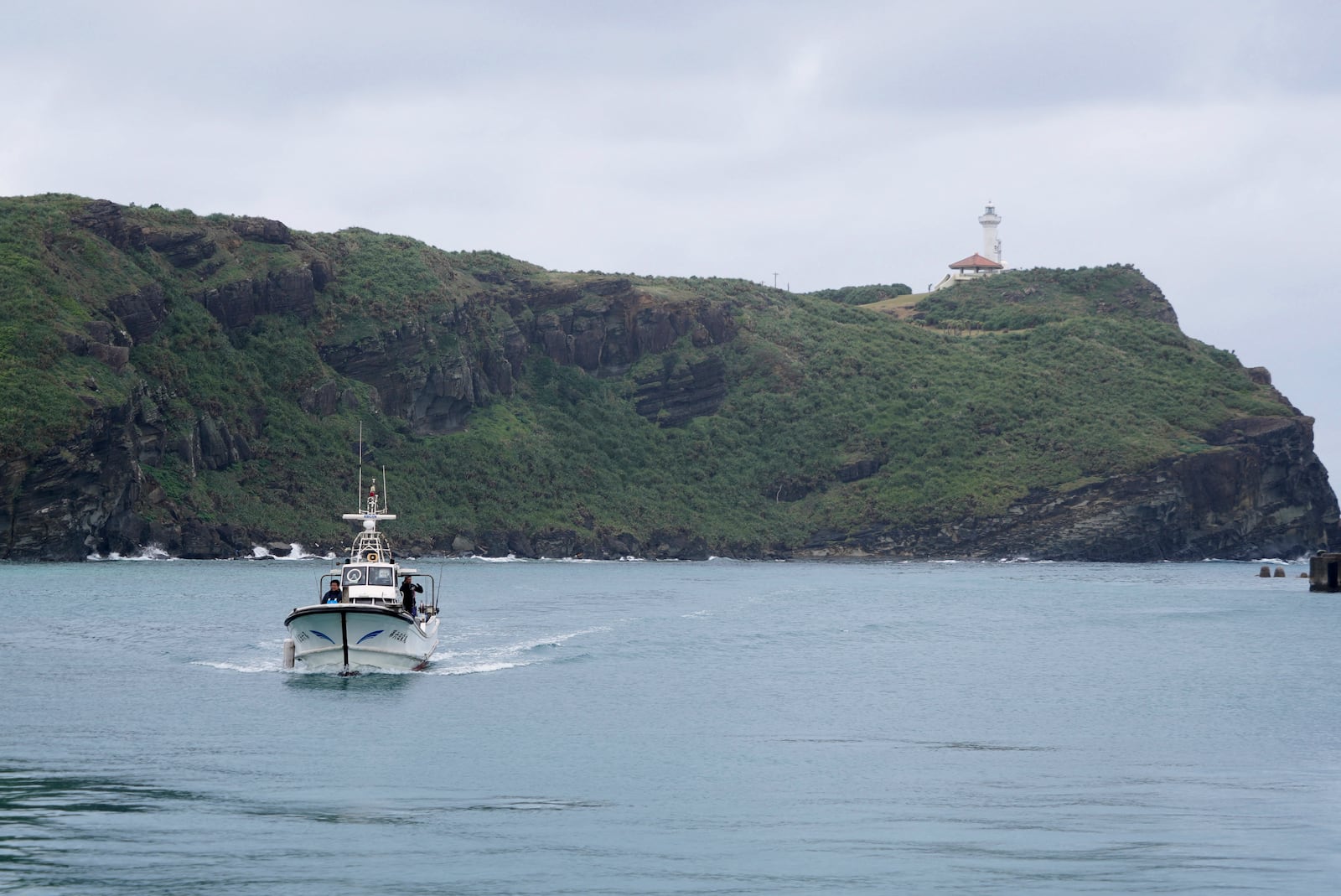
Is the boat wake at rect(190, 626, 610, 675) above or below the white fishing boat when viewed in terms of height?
below

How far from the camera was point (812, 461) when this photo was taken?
7702 inches

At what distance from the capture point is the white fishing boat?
148ft

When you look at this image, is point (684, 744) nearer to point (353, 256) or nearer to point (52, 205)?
point (52, 205)

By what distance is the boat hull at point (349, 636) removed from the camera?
45031mm

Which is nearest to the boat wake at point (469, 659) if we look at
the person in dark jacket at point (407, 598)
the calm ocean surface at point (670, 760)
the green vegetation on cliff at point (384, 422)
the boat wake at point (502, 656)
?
the boat wake at point (502, 656)

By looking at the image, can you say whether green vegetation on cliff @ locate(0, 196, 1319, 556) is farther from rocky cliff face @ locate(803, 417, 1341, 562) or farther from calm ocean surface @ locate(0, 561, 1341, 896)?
calm ocean surface @ locate(0, 561, 1341, 896)

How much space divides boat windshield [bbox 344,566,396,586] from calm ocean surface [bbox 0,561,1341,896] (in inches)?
150

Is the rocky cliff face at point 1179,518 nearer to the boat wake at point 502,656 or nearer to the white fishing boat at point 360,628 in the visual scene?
the boat wake at point 502,656

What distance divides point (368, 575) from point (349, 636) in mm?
3093

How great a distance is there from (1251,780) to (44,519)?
105 metres

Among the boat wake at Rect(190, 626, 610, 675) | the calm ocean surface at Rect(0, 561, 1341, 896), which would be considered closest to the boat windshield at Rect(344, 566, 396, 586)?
the boat wake at Rect(190, 626, 610, 675)

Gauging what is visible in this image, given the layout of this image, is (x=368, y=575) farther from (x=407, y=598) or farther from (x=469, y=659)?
(x=469, y=659)

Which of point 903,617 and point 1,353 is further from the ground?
point 1,353

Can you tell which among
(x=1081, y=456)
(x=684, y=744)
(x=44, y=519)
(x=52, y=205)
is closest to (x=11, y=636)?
A: (x=684, y=744)
